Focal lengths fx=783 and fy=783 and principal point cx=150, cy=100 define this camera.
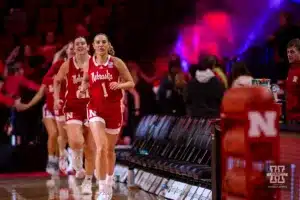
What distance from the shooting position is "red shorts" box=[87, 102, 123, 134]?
9.62 meters

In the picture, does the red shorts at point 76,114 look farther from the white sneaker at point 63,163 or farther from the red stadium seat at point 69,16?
the red stadium seat at point 69,16

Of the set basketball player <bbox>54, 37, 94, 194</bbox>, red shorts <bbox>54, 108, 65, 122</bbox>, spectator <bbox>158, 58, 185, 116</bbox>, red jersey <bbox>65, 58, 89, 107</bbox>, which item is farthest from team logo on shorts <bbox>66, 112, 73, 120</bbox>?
spectator <bbox>158, 58, 185, 116</bbox>

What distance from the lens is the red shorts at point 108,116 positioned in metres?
9.62

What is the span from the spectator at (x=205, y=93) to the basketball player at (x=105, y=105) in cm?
114

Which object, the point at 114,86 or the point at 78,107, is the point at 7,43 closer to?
the point at 78,107

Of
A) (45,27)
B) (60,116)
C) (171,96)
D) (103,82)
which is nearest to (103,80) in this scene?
(103,82)

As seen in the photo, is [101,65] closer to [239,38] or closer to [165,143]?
[165,143]

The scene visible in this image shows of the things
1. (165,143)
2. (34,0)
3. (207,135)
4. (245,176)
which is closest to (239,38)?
(34,0)

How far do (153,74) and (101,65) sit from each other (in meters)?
8.10

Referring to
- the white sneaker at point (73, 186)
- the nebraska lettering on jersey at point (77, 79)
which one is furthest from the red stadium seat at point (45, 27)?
the nebraska lettering on jersey at point (77, 79)

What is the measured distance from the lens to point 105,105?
9.62 metres

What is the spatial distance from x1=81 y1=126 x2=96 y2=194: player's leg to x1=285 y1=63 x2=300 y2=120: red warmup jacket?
3.39 m

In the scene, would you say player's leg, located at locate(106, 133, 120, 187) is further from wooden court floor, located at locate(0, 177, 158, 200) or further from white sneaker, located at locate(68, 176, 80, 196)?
Answer: white sneaker, located at locate(68, 176, 80, 196)

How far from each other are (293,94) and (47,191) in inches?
185
